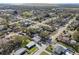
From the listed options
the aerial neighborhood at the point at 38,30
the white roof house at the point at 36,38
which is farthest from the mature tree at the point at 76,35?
the white roof house at the point at 36,38

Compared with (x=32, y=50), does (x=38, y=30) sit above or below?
above

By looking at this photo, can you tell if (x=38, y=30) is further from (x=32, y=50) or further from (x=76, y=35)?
(x=76, y=35)

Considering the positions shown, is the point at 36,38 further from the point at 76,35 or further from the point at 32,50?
the point at 76,35

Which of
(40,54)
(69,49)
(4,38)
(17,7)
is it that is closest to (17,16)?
(17,7)

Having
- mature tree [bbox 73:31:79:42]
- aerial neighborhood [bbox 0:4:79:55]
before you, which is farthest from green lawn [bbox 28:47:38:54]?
mature tree [bbox 73:31:79:42]

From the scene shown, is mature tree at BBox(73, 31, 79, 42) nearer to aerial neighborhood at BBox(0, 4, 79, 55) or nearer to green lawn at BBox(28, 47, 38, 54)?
aerial neighborhood at BBox(0, 4, 79, 55)

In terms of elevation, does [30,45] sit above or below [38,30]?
below

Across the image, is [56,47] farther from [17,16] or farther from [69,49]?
[17,16]

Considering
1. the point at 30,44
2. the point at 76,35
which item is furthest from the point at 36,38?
the point at 76,35

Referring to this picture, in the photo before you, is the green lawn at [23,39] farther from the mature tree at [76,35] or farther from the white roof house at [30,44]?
the mature tree at [76,35]

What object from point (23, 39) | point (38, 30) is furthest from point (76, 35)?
point (23, 39)
